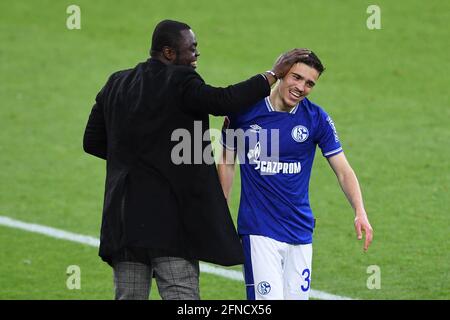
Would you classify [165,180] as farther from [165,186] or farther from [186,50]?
[186,50]

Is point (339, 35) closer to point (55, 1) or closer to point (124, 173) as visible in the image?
point (55, 1)

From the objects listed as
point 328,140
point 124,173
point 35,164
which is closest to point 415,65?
point 35,164

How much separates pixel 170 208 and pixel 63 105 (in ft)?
32.3

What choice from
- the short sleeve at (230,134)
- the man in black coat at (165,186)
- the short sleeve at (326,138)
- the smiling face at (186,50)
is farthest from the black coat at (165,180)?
the short sleeve at (326,138)

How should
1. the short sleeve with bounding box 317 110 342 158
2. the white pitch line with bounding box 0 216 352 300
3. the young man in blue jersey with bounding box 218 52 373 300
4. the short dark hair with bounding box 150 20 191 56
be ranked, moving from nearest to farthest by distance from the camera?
the short dark hair with bounding box 150 20 191 56 → the young man in blue jersey with bounding box 218 52 373 300 → the short sleeve with bounding box 317 110 342 158 → the white pitch line with bounding box 0 216 352 300

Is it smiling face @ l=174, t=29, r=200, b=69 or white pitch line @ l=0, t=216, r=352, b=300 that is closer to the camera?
smiling face @ l=174, t=29, r=200, b=69

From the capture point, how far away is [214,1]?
19.9m

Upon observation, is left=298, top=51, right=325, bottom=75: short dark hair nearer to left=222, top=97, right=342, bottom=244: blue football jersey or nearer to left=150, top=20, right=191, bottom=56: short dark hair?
left=222, top=97, right=342, bottom=244: blue football jersey

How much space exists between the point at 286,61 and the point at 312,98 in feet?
28.5

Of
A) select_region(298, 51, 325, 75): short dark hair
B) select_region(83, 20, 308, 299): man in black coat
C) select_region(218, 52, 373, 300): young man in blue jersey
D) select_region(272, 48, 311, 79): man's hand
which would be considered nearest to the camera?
select_region(83, 20, 308, 299): man in black coat

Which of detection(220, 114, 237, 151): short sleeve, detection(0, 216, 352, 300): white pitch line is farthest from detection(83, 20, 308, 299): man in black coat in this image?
detection(0, 216, 352, 300): white pitch line

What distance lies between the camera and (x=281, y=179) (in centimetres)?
743

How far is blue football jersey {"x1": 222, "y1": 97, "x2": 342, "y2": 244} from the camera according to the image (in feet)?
24.4

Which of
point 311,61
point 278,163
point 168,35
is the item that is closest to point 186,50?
point 168,35
